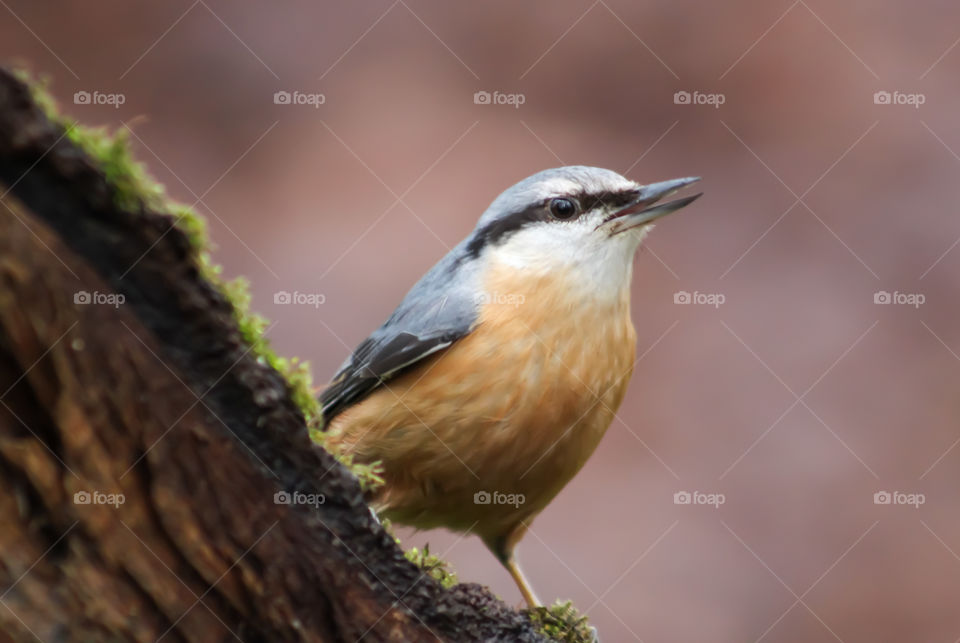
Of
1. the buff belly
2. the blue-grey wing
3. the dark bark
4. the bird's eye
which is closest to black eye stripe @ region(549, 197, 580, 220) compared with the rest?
the bird's eye

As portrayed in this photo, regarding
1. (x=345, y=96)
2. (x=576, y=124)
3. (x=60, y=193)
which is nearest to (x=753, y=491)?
(x=576, y=124)

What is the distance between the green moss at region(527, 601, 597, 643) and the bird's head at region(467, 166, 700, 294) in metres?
1.13

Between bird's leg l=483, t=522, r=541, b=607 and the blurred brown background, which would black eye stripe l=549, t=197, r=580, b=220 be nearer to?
bird's leg l=483, t=522, r=541, b=607

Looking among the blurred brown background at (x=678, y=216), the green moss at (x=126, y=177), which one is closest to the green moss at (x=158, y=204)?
the green moss at (x=126, y=177)

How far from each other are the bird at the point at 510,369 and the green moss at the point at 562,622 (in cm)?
47

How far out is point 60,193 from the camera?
1577 millimetres

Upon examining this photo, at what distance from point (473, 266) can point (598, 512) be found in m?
3.11

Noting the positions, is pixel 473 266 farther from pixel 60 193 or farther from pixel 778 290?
pixel 778 290

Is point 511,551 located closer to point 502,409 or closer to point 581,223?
point 502,409

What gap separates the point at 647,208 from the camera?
135 inches

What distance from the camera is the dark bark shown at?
1.56 meters

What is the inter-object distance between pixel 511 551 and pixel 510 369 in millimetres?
901

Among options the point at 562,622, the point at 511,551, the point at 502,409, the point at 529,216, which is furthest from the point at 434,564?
the point at 529,216

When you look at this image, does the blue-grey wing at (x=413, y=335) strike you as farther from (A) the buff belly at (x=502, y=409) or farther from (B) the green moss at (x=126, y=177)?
(B) the green moss at (x=126, y=177)
